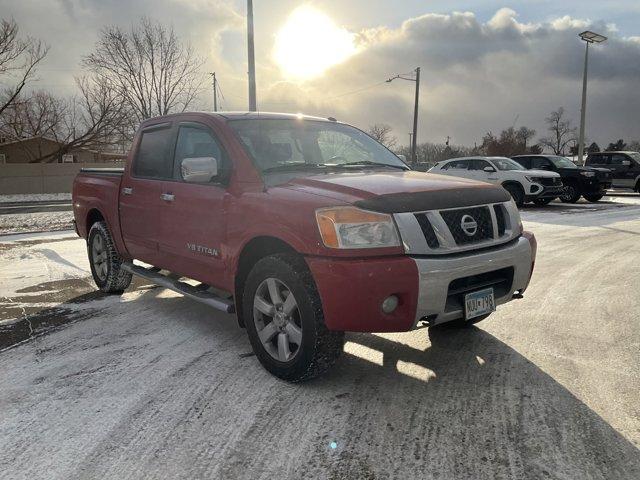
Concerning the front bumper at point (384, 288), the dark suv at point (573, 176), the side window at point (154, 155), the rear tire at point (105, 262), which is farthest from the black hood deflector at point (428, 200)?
the dark suv at point (573, 176)

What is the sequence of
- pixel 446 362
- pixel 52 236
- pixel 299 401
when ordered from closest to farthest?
1. pixel 299 401
2. pixel 446 362
3. pixel 52 236

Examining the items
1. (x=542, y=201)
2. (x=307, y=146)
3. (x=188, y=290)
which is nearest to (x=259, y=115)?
(x=307, y=146)

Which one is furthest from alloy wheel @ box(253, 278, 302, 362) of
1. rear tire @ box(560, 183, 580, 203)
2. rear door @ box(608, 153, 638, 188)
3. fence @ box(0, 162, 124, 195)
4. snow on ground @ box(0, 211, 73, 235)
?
fence @ box(0, 162, 124, 195)

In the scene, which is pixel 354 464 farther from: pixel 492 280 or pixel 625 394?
pixel 625 394

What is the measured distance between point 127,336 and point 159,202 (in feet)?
3.90

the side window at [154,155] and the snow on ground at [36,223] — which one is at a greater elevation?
the side window at [154,155]

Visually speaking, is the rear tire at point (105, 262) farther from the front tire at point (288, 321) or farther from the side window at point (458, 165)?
the side window at point (458, 165)

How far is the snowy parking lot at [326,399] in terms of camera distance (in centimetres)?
251

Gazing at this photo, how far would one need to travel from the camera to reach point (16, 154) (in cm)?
4294

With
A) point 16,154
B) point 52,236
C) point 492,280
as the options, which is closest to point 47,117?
point 16,154

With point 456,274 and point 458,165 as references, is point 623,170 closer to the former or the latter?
point 458,165

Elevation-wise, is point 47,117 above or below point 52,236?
above

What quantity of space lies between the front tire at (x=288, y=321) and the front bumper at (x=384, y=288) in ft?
0.46

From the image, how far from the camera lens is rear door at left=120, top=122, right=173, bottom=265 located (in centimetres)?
468
